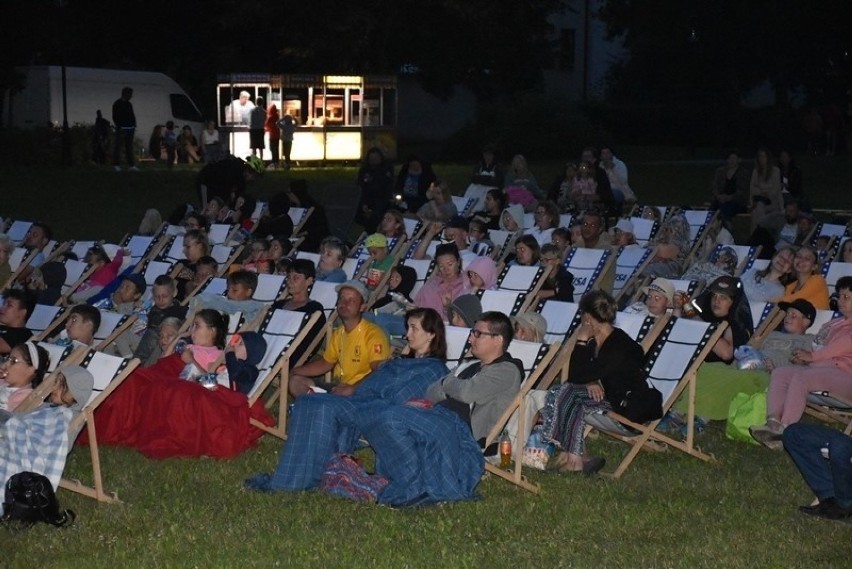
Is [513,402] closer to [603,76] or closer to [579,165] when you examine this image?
[579,165]

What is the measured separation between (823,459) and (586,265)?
4965 mm

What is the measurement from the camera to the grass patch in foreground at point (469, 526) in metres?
6.07

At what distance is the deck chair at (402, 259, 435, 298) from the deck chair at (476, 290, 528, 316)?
1.17 metres

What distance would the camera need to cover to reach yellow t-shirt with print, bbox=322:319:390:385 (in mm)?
8555

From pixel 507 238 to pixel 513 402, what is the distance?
5.96 metres

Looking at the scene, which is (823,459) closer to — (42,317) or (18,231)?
(42,317)

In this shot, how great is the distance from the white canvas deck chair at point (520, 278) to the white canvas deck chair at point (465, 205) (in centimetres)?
455

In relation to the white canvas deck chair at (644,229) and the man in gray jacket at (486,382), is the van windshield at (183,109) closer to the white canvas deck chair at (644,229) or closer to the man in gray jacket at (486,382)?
the white canvas deck chair at (644,229)

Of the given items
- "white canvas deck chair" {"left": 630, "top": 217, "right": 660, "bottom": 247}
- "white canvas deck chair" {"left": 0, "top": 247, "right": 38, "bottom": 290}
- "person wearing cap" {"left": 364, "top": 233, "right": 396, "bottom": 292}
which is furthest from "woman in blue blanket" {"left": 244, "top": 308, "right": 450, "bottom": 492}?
"white canvas deck chair" {"left": 630, "top": 217, "right": 660, "bottom": 247}

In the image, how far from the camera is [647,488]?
7.27 m

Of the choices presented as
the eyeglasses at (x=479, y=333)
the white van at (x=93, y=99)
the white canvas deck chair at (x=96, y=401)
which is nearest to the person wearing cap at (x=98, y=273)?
the white canvas deck chair at (x=96, y=401)

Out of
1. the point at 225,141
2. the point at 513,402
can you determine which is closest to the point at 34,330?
the point at 513,402

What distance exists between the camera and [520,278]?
10.8m

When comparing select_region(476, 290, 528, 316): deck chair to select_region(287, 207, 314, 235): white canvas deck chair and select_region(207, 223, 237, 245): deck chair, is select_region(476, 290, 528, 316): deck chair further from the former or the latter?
select_region(287, 207, 314, 235): white canvas deck chair
